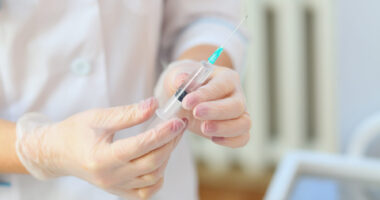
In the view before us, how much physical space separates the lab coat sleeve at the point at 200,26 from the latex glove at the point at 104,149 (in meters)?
0.27

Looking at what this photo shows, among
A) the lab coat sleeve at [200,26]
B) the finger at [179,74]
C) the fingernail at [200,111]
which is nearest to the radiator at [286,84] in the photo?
the lab coat sleeve at [200,26]

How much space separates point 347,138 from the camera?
1.31 meters

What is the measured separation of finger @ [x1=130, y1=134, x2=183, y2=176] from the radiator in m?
1.22

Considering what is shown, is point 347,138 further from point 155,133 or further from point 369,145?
point 155,133

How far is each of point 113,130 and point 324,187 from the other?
2.11ft

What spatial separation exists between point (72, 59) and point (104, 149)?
7.4 inches

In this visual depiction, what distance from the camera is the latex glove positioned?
563mm

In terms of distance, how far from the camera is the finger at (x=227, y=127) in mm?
615

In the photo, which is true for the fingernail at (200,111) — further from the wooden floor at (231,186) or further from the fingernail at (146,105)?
the wooden floor at (231,186)

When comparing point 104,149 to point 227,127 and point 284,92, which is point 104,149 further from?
point 284,92

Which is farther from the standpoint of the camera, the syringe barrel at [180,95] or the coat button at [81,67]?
the coat button at [81,67]

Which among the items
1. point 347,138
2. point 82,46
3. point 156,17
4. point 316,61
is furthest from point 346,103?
point 82,46

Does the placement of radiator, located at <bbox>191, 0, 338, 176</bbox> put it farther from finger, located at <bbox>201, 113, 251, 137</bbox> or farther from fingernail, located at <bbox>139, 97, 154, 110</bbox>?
fingernail, located at <bbox>139, 97, 154, 110</bbox>

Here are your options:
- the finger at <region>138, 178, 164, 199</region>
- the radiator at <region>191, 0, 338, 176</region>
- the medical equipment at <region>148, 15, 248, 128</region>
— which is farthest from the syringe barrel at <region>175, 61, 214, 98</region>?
the radiator at <region>191, 0, 338, 176</region>
